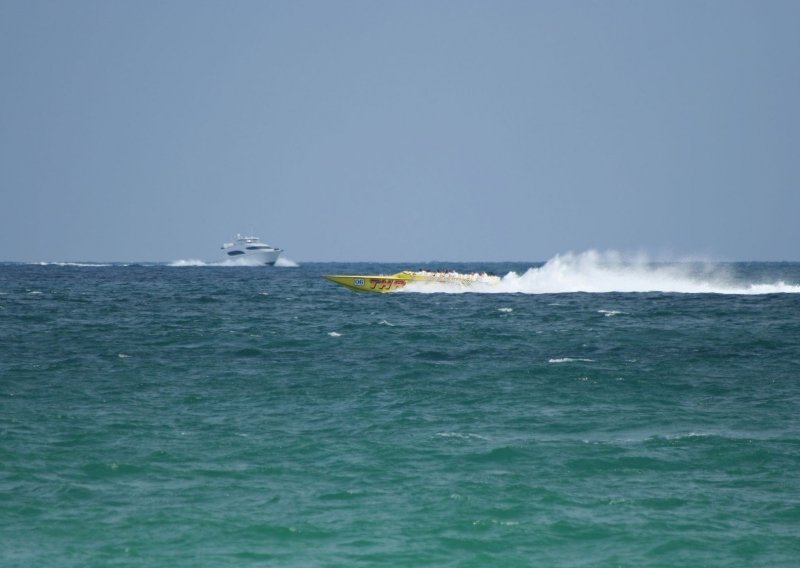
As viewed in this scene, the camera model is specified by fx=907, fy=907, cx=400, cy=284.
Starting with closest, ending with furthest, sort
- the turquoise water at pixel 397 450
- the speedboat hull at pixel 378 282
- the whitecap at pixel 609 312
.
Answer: the turquoise water at pixel 397 450 → the whitecap at pixel 609 312 → the speedboat hull at pixel 378 282

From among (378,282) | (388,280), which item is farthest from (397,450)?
(378,282)

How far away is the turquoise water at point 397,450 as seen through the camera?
48.0 ft

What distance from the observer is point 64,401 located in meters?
25.3

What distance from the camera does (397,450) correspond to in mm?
20266

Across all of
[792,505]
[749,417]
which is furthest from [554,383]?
[792,505]

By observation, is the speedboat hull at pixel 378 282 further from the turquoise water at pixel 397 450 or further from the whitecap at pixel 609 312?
the turquoise water at pixel 397 450

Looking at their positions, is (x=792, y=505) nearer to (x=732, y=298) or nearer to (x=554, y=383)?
(x=554, y=383)

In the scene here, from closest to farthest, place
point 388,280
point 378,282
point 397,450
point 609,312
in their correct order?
1. point 397,450
2. point 609,312
3. point 388,280
4. point 378,282

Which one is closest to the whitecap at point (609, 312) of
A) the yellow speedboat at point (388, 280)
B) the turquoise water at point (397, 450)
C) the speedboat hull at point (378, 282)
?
the turquoise water at point (397, 450)

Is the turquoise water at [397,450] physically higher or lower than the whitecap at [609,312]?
lower

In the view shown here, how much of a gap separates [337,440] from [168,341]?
821 inches

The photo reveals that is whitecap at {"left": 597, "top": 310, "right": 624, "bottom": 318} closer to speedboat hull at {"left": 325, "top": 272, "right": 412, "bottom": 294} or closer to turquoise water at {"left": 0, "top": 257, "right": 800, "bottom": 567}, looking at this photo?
turquoise water at {"left": 0, "top": 257, "right": 800, "bottom": 567}

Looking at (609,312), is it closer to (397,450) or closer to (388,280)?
(388,280)

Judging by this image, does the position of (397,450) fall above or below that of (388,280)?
below
